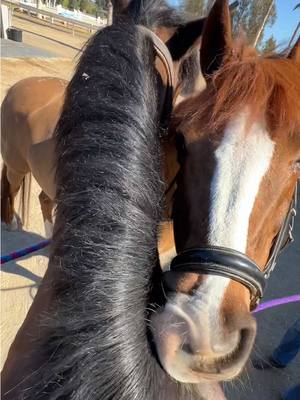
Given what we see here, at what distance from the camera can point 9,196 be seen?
3586mm

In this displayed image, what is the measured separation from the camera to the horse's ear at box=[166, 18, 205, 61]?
1.75m

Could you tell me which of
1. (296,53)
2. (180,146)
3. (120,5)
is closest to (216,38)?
(296,53)

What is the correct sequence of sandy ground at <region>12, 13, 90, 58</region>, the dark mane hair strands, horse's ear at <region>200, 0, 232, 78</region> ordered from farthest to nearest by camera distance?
sandy ground at <region>12, 13, 90, 58</region> → horse's ear at <region>200, 0, 232, 78</region> → the dark mane hair strands

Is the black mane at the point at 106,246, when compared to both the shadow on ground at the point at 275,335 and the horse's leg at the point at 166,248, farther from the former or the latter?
the shadow on ground at the point at 275,335

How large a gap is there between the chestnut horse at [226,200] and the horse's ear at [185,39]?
52cm

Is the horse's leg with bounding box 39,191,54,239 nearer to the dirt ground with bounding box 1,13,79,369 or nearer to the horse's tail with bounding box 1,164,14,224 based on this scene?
the dirt ground with bounding box 1,13,79,369

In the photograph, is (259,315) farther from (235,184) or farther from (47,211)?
(235,184)

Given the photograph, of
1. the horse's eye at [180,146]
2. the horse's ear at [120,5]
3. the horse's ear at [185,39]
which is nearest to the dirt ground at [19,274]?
the horse's ear at [120,5]

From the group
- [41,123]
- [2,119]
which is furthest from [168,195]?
[2,119]

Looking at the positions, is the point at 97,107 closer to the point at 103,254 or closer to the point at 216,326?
the point at 103,254

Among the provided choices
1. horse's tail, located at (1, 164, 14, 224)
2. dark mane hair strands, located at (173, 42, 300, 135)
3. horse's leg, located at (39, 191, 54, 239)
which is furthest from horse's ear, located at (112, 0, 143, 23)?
horse's tail, located at (1, 164, 14, 224)

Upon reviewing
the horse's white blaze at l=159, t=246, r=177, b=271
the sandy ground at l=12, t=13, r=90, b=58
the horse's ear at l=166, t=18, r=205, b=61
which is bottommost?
the sandy ground at l=12, t=13, r=90, b=58

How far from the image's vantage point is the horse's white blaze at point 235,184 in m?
0.92

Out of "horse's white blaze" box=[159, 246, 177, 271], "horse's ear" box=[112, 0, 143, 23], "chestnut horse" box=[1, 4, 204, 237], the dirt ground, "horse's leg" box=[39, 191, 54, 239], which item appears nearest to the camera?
"horse's ear" box=[112, 0, 143, 23]
